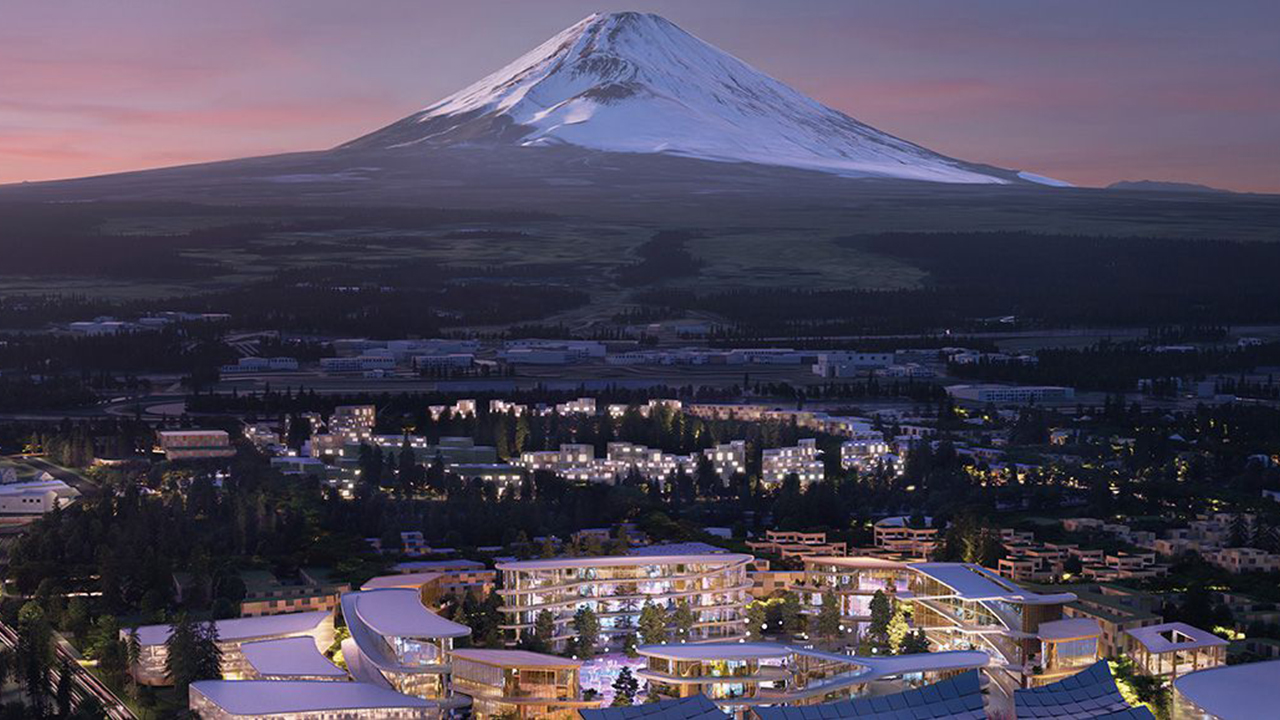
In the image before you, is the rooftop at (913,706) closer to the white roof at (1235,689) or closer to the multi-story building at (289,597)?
the white roof at (1235,689)

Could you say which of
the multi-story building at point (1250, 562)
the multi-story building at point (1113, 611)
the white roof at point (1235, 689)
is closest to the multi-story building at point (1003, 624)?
the multi-story building at point (1113, 611)

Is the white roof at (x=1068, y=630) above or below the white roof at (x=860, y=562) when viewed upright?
below

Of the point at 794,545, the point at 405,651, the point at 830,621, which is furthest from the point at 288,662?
the point at 794,545

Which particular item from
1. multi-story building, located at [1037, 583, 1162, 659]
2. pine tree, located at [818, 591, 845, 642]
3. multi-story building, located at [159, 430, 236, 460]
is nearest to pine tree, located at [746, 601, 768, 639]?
pine tree, located at [818, 591, 845, 642]

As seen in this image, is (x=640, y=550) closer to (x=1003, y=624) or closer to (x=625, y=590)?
(x=625, y=590)

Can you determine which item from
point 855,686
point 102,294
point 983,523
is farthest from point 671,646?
point 102,294
